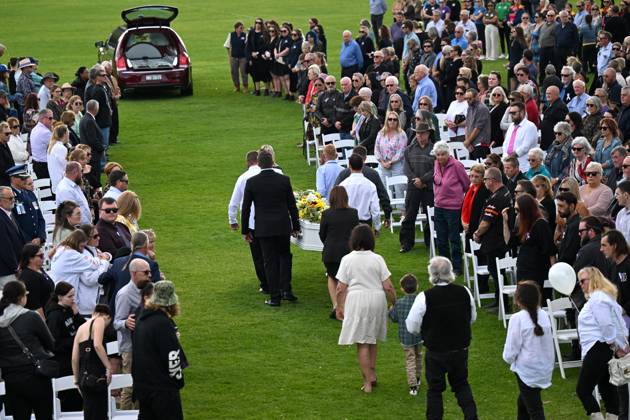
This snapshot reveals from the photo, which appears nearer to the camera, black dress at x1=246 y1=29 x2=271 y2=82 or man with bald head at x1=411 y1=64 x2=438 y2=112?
man with bald head at x1=411 y1=64 x2=438 y2=112

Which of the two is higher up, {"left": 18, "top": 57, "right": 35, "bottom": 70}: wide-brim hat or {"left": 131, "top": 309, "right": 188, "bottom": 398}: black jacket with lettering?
{"left": 18, "top": 57, "right": 35, "bottom": 70}: wide-brim hat

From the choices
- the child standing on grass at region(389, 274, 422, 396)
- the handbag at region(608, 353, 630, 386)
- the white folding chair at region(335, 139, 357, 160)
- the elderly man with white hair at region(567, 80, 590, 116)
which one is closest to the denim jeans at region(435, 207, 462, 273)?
the child standing on grass at region(389, 274, 422, 396)

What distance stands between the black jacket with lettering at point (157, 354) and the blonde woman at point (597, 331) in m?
3.68

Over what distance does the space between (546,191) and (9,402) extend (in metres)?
6.79

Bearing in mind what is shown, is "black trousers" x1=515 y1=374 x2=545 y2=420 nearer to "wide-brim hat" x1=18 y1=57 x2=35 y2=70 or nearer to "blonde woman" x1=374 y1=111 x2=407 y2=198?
"blonde woman" x1=374 y1=111 x2=407 y2=198

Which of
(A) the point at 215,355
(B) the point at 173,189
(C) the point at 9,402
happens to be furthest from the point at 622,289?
(B) the point at 173,189

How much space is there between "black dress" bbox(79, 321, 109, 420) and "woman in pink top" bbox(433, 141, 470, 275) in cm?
674

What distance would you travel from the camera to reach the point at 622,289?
11.6 m

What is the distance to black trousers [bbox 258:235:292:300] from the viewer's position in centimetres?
1513

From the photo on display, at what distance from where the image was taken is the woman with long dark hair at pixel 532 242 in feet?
43.3

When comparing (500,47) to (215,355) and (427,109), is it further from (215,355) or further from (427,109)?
(215,355)

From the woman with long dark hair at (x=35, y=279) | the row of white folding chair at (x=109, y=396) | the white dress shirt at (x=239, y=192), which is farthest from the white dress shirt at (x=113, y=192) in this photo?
the row of white folding chair at (x=109, y=396)

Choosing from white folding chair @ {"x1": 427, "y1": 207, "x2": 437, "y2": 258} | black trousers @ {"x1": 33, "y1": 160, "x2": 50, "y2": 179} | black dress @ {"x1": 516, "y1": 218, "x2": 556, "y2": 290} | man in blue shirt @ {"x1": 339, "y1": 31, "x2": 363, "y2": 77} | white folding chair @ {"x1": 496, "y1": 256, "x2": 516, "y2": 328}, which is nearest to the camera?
black dress @ {"x1": 516, "y1": 218, "x2": 556, "y2": 290}

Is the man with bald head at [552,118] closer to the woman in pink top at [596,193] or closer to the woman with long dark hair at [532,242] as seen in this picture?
the woman in pink top at [596,193]
